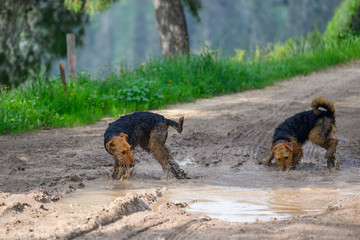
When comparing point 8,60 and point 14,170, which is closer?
point 14,170

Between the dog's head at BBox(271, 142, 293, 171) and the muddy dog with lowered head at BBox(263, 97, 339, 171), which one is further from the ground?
the muddy dog with lowered head at BBox(263, 97, 339, 171)

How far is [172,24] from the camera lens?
1769cm

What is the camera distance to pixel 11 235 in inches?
169

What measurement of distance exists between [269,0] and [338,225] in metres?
58.9

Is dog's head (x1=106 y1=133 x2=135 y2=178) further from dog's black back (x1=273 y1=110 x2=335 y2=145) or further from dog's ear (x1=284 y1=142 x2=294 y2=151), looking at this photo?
dog's black back (x1=273 y1=110 x2=335 y2=145)

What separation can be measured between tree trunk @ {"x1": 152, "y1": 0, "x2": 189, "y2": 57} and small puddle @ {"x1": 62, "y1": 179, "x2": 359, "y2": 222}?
36.7ft

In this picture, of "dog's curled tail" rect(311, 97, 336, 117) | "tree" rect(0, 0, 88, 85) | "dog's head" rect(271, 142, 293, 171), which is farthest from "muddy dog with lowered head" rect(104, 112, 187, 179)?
"tree" rect(0, 0, 88, 85)

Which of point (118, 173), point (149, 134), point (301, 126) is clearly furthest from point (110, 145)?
point (301, 126)

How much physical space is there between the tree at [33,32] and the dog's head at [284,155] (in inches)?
502

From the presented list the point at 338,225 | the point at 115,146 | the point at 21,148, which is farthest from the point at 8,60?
the point at 338,225

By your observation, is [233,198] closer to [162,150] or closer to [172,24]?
[162,150]

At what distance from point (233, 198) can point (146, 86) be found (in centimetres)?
716

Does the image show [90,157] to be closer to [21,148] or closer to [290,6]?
[21,148]

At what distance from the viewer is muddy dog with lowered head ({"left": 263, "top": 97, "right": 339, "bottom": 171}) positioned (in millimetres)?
8250
